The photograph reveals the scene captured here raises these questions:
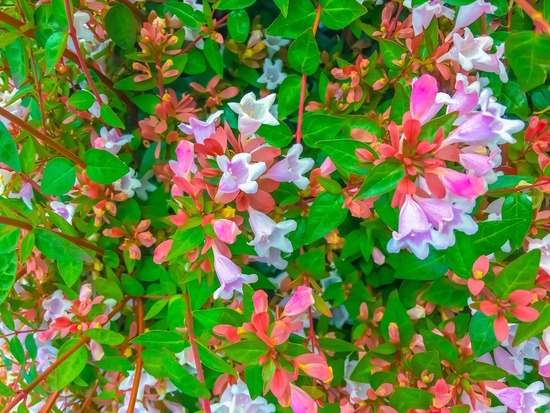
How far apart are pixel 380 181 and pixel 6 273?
0.64 m

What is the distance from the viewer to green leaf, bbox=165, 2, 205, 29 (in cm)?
87

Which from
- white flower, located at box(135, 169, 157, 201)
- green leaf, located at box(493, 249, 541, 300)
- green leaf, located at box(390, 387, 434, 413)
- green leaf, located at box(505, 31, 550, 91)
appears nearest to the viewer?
green leaf, located at box(505, 31, 550, 91)

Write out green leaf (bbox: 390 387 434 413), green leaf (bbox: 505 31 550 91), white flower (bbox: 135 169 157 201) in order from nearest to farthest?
1. green leaf (bbox: 505 31 550 91)
2. green leaf (bbox: 390 387 434 413)
3. white flower (bbox: 135 169 157 201)

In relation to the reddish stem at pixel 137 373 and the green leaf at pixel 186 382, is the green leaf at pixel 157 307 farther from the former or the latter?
the green leaf at pixel 186 382

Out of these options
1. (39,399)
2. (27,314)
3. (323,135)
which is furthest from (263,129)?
(39,399)

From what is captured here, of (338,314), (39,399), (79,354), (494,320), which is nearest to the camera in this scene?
(494,320)

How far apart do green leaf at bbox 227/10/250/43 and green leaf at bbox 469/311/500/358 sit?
0.76m

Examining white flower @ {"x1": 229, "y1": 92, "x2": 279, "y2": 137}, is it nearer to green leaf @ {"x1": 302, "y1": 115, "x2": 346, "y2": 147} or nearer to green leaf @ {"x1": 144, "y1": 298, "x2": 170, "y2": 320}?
green leaf @ {"x1": 302, "y1": 115, "x2": 346, "y2": 147}

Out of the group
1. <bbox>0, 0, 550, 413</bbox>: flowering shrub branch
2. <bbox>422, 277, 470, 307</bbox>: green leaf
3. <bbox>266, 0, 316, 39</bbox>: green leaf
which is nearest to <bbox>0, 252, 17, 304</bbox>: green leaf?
<bbox>0, 0, 550, 413</bbox>: flowering shrub branch

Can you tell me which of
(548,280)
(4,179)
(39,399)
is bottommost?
(39,399)

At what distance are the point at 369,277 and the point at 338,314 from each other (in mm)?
162

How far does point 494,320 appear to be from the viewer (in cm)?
61

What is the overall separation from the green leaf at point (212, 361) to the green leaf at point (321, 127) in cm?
45

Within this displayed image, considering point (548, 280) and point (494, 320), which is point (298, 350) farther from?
point (548, 280)
